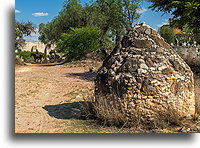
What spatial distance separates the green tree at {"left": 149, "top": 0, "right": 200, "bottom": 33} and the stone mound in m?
6.29

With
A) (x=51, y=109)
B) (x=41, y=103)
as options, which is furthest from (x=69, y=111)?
(x=41, y=103)

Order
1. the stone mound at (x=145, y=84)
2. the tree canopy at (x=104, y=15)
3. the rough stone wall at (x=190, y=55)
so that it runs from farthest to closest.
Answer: the tree canopy at (x=104, y=15)
the rough stone wall at (x=190, y=55)
the stone mound at (x=145, y=84)

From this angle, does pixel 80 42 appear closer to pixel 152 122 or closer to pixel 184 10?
pixel 184 10

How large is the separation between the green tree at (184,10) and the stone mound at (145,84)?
6285 millimetres

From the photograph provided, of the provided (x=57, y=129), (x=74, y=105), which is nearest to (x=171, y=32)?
(x=74, y=105)

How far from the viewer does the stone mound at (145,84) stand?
4230mm

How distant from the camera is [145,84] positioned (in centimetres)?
421

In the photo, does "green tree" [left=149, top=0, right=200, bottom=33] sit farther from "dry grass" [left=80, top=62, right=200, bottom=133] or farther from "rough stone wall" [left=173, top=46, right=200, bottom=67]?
"dry grass" [left=80, top=62, right=200, bottom=133]

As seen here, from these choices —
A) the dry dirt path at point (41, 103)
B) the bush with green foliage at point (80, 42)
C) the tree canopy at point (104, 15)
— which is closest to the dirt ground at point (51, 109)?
the dry dirt path at point (41, 103)

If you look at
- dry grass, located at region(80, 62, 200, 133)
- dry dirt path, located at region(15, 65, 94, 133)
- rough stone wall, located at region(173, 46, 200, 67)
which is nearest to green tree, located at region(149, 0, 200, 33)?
rough stone wall, located at region(173, 46, 200, 67)

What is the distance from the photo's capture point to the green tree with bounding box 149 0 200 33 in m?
10.0

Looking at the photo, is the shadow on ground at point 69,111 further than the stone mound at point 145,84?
Yes

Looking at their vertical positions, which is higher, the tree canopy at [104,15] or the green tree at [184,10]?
the tree canopy at [104,15]

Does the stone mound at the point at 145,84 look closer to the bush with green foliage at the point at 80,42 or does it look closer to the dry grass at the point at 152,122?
the dry grass at the point at 152,122
